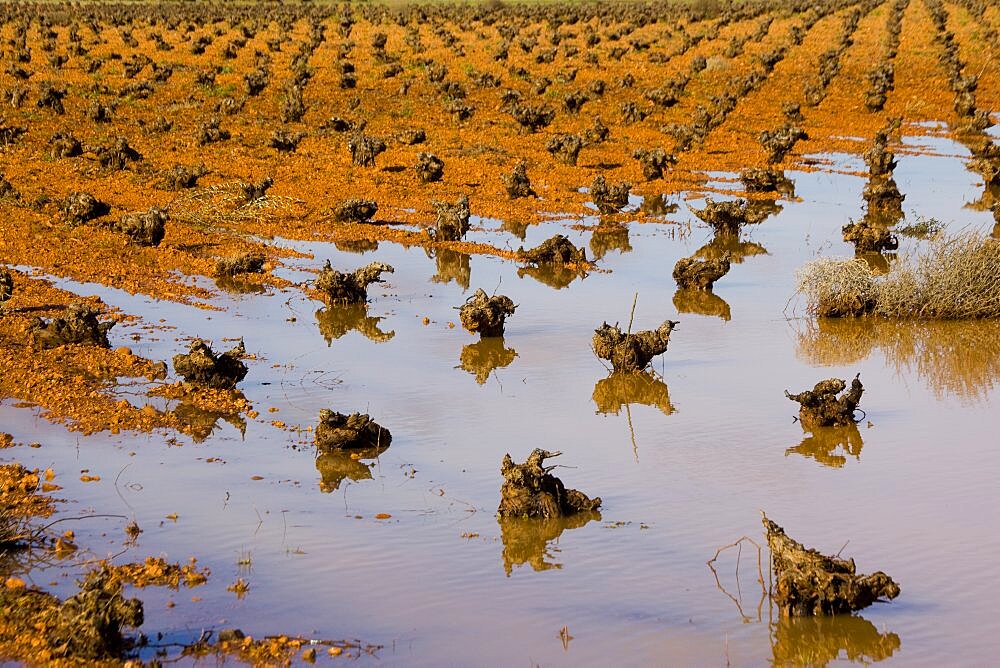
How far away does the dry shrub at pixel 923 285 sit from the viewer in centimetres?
1524

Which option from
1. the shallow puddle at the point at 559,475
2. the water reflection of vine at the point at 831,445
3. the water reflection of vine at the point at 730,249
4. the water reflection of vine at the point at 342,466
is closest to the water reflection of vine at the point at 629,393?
the shallow puddle at the point at 559,475

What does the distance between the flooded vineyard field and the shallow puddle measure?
4 cm

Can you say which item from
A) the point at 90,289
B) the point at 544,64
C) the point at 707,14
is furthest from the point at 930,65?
the point at 90,289

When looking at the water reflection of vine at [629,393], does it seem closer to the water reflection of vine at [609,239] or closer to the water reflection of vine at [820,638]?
the water reflection of vine at [820,638]

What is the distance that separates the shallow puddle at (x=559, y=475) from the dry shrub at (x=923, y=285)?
0.93ft

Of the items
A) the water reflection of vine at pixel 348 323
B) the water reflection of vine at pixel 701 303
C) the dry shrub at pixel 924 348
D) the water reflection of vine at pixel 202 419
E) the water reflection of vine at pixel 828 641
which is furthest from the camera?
the water reflection of vine at pixel 701 303

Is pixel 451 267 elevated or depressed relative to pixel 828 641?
elevated

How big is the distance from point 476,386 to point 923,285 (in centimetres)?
621

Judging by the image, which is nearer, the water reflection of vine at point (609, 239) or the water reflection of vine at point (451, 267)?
the water reflection of vine at point (451, 267)

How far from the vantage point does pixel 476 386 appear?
13.0m

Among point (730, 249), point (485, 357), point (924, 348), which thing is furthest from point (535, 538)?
point (730, 249)

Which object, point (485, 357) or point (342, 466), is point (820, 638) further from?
point (485, 357)

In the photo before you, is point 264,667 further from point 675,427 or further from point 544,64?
point 544,64

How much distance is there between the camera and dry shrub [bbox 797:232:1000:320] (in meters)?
15.2
